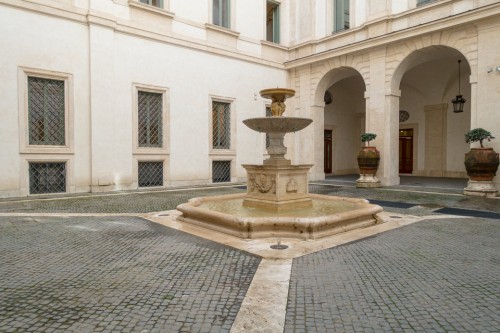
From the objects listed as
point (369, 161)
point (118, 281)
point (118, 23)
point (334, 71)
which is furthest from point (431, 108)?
point (118, 281)

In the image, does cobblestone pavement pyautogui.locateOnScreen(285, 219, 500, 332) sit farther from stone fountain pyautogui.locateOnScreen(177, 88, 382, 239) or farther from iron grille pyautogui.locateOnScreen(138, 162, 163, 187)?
iron grille pyautogui.locateOnScreen(138, 162, 163, 187)

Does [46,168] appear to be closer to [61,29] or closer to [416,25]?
[61,29]

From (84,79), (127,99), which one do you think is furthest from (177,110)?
(84,79)

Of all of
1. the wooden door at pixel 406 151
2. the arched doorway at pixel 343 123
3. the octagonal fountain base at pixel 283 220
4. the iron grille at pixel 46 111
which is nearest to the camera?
the octagonal fountain base at pixel 283 220

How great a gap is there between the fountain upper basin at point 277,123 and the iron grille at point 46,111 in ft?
23.1

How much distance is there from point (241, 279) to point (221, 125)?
11.7 meters

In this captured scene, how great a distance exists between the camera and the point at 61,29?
10.7 metres

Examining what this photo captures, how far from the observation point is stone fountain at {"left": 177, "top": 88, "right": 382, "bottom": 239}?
5.29m

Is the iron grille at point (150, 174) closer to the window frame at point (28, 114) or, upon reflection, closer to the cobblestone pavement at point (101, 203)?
the cobblestone pavement at point (101, 203)

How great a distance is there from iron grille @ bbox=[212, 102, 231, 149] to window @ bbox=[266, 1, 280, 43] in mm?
4758

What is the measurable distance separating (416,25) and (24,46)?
1259 centimetres

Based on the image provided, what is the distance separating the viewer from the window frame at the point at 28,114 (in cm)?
1009

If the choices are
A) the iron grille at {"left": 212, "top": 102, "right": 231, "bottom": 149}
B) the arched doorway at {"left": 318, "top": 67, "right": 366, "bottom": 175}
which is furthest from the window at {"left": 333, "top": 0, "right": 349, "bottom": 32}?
the iron grille at {"left": 212, "top": 102, "right": 231, "bottom": 149}

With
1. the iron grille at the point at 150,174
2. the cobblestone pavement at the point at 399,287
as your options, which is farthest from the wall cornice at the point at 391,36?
the cobblestone pavement at the point at 399,287
